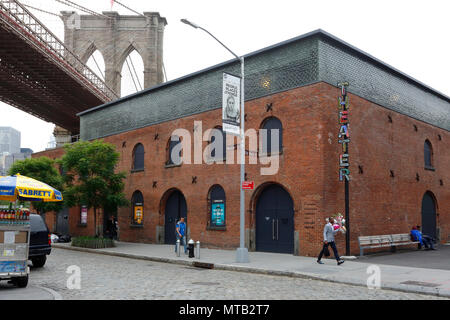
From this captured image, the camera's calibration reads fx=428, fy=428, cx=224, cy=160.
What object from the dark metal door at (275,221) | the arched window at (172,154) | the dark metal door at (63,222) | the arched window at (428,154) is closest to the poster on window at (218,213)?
the dark metal door at (275,221)

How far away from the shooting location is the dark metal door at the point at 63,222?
34006mm

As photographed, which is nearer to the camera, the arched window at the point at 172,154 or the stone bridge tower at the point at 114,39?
the arched window at the point at 172,154

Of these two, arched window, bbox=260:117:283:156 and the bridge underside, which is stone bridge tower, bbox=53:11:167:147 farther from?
arched window, bbox=260:117:283:156

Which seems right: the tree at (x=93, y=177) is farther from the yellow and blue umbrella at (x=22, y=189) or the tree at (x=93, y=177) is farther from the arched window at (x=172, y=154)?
the yellow and blue umbrella at (x=22, y=189)

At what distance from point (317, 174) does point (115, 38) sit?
187 ft

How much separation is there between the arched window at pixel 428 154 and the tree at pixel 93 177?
17343 mm

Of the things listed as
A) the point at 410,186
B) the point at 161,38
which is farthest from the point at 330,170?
the point at 161,38

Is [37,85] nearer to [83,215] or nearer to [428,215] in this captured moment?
A: [83,215]

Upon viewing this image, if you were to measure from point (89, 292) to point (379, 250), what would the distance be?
13779 millimetres

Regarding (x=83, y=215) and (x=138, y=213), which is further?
(x=83, y=215)

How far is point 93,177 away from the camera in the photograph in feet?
Answer: 79.7

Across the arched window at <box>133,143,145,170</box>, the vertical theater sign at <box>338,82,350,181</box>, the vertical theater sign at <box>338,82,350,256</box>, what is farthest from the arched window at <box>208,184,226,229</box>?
the arched window at <box>133,143,145,170</box>

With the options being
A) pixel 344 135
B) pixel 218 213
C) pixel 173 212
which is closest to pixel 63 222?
pixel 173 212

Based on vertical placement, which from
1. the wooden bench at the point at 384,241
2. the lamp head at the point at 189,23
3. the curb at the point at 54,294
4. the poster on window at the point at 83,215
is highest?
the lamp head at the point at 189,23
